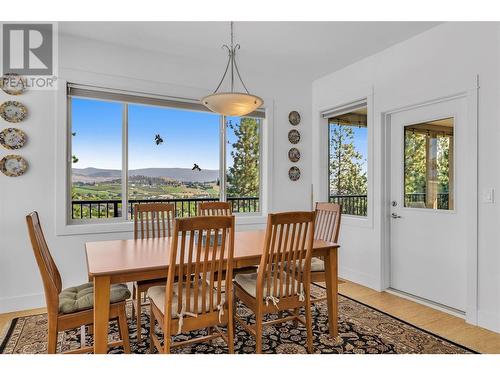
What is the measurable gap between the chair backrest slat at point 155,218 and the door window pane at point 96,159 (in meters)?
0.73

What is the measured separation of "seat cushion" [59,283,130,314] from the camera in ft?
6.23

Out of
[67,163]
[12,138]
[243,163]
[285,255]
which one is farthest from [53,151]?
[285,255]

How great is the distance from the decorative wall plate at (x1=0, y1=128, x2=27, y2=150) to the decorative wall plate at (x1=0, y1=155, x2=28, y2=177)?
97mm

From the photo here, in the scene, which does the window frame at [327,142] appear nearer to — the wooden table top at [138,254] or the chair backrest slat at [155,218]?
the wooden table top at [138,254]

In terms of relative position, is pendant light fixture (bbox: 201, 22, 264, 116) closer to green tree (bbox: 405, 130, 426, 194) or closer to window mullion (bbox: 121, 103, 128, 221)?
window mullion (bbox: 121, 103, 128, 221)

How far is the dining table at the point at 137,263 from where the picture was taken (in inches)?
72.4

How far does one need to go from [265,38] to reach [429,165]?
2.07m

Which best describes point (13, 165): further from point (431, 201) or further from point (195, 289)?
point (431, 201)

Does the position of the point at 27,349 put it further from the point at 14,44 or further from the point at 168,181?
the point at 14,44

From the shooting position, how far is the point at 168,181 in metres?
3.97

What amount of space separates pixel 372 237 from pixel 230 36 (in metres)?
2.64

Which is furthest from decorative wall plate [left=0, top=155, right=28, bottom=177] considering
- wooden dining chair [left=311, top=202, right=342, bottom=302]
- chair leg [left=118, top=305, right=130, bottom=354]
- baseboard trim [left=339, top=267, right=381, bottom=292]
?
baseboard trim [left=339, top=267, right=381, bottom=292]
